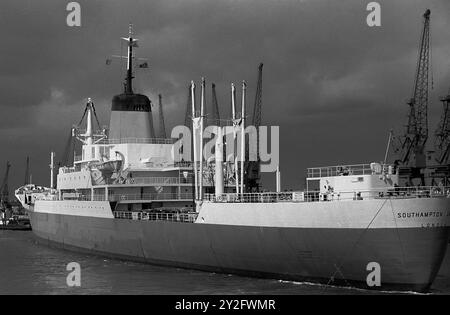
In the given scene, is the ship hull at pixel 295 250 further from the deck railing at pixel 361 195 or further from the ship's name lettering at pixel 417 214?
the deck railing at pixel 361 195

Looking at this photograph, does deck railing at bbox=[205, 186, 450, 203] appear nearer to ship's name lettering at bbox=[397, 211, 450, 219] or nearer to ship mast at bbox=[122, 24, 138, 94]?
ship's name lettering at bbox=[397, 211, 450, 219]

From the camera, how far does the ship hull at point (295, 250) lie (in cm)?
2209

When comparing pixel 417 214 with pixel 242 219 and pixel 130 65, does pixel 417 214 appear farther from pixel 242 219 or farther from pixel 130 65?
pixel 130 65

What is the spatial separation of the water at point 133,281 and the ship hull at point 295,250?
1.74 feet

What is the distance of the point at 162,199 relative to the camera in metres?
36.6

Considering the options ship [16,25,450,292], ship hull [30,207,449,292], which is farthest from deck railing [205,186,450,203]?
ship hull [30,207,449,292]

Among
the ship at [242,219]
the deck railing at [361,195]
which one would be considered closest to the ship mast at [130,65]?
the ship at [242,219]

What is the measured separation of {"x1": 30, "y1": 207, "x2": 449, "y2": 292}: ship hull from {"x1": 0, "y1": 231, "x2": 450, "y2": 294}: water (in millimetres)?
531

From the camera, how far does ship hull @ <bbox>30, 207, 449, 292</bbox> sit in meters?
22.1

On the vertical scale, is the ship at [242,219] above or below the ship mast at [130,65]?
below

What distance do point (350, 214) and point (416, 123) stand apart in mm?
41625

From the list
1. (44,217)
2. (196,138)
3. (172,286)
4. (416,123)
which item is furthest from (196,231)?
(416,123)
